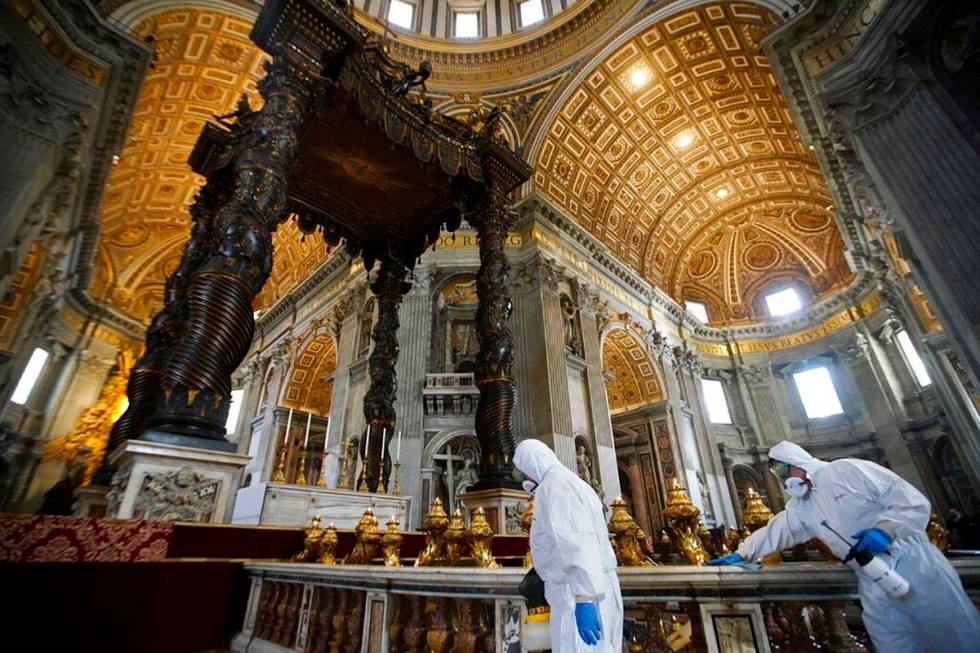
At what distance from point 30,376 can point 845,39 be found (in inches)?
898

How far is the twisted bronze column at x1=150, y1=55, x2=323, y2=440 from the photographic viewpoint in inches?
118

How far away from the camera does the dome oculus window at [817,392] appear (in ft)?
54.0

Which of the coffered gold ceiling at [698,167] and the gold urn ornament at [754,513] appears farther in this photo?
the coffered gold ceiling at [698,167]

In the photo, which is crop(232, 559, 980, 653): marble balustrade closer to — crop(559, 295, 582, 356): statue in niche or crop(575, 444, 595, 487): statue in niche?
crop(575, 444, 595, 487): statue in niche

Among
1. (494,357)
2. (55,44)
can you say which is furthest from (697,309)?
(55,44)

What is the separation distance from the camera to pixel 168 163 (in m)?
13.8

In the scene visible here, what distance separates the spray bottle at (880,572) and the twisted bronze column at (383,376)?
16.1ft

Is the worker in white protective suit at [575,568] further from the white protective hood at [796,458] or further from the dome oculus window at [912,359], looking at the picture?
the dome oculus window at [912,359]

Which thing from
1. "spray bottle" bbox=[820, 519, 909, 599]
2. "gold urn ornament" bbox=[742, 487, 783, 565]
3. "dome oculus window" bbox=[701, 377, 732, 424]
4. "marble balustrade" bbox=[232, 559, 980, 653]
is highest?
"dome oculus window" bbox=[701, 377, 732, 424]

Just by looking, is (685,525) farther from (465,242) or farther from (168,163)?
(168,163)

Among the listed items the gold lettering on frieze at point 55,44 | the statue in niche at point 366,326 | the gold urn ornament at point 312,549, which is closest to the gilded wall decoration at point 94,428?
the statue in niche at point 366,326

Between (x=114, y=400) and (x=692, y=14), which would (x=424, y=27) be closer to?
(x=692, y=14)

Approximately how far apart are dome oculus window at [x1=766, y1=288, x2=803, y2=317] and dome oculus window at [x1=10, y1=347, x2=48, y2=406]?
→ 1103 inches

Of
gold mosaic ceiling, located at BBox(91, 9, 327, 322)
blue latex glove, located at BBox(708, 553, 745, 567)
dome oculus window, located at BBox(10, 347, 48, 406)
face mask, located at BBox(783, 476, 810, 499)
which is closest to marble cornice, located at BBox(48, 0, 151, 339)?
gold mosaic ceiling, located at BBox(91, 9, 327, 322)
